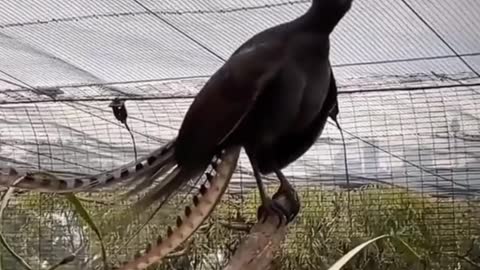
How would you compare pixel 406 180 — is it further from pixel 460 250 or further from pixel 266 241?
pixel 266 241

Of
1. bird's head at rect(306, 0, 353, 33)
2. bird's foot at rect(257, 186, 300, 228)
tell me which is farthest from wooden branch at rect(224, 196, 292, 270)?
bird's head at rect(306, 0, 353, 33)

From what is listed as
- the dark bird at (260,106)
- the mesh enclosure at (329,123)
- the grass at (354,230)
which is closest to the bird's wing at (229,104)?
the dark bird at (260,106)

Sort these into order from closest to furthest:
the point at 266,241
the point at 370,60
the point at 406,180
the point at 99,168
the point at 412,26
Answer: the point at 266,241 → the point at 412,26 → the point at 370,60 → the point at 406,180 → the point at 99,168

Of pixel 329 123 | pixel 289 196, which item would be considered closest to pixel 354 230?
pixel 329 123

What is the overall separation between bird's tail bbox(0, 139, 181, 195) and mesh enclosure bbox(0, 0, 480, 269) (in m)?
0.65

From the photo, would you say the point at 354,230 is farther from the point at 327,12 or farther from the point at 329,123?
the point at 327,12

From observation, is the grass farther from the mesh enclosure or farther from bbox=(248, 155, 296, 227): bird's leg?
bbox=(248, 155, 296, 227): bird's leg

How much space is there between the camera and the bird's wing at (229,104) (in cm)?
86

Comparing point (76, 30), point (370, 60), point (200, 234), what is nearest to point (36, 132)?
point (76, 30)

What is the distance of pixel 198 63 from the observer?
1.78 metres

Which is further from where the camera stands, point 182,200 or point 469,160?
Result: point 469,160

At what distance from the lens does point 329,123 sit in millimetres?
1688

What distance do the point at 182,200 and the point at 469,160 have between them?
0.99 m

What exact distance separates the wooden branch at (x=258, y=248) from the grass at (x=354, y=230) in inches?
30.2
